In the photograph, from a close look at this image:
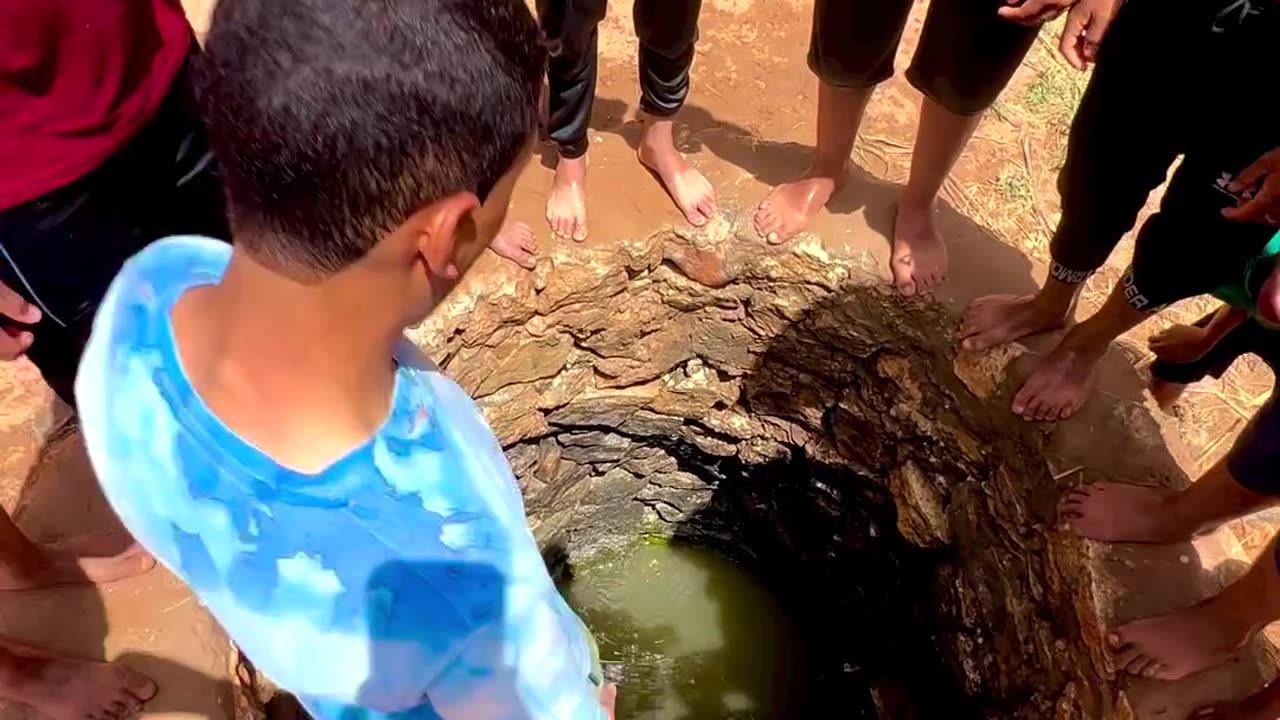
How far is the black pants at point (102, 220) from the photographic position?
1421 millimetres

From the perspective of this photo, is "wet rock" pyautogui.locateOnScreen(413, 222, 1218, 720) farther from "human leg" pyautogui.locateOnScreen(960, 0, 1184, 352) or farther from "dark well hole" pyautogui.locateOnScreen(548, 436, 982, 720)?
"human leg" pyautogui.locateOnScreen(960, 0, 1184, 352)

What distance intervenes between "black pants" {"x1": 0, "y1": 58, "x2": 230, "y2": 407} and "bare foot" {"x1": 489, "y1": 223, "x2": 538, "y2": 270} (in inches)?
25.2

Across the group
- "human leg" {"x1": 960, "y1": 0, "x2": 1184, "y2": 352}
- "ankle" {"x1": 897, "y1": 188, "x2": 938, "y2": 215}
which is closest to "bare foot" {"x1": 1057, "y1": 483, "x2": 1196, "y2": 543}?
"human leg" {"x1": 960, "y1": 0, "x2": 1184, "y2": 352}

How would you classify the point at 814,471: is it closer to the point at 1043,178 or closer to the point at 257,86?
the point at 1043,178

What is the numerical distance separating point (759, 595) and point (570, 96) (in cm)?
173

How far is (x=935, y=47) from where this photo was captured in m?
1.85

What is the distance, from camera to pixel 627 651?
311 cm

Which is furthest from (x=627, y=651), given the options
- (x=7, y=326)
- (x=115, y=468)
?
(x=115, y=468)

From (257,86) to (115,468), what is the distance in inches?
14.5

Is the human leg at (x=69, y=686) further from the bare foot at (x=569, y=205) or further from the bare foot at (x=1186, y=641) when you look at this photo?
the bare foot at (x=1186, y=641)

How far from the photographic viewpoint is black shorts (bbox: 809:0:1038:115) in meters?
1.75

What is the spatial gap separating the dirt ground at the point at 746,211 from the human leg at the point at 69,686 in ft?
0.13

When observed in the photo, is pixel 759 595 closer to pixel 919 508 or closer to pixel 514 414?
pixel 919 508

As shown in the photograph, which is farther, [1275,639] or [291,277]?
[1275,639]
